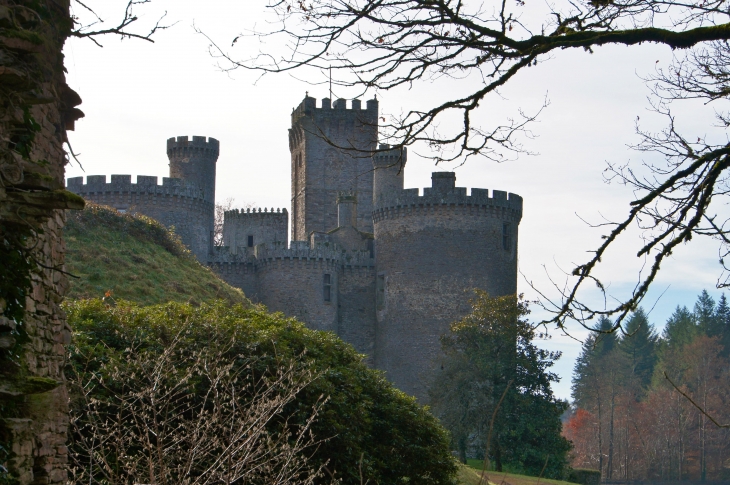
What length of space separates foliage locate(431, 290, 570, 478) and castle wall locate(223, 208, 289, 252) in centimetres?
1473

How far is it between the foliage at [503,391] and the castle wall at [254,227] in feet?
48.3

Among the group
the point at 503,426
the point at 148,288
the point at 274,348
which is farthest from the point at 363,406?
the point at 503,426

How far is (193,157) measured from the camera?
49.3 m

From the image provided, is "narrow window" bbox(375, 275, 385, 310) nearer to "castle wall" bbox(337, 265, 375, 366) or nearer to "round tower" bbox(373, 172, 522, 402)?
"round tower" bbox(373, 172, 522, 402)

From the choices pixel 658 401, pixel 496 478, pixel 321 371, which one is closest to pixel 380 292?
pixel 496 478

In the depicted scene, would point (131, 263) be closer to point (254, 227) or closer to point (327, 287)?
point (327, 287)

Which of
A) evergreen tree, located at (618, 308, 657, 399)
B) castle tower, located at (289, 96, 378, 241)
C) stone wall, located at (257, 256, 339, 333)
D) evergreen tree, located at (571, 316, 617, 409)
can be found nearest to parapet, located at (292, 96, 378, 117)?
castle tower, located at (289, 96, 378, 241)

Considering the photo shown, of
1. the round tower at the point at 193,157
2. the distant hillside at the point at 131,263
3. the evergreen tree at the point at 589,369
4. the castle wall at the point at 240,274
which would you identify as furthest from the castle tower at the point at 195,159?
the evergreen tree at the point at 589,369

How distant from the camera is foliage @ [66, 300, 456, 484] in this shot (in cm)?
1669

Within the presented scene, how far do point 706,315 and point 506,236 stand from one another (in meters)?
44.9

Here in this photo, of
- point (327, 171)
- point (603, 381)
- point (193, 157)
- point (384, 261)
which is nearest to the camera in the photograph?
point (384, 261)

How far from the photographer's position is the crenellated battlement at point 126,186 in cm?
4109

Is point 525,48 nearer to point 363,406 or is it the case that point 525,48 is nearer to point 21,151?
point 21,151

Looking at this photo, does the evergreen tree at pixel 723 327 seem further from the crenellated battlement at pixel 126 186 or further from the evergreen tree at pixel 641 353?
the crenellated battlement at pixel 126 186
